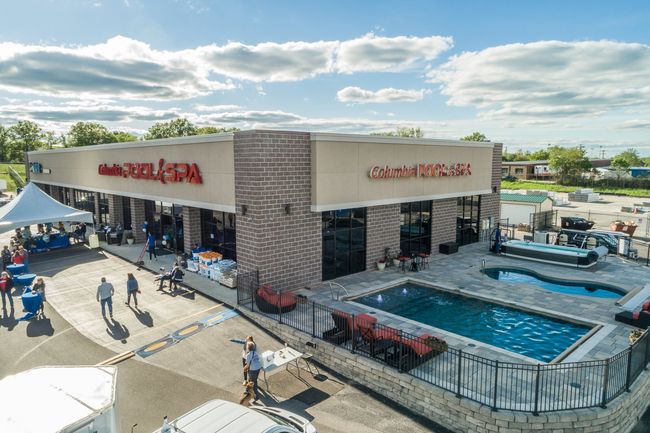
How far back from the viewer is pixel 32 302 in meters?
15.7

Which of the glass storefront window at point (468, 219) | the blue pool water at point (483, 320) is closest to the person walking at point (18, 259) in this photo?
the blue pool water at point (483, 320)

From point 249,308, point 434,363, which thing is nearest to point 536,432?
point 434,363

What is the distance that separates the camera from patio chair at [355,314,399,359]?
1213 cm

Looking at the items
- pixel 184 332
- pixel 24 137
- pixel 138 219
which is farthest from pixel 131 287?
pixel 24 137

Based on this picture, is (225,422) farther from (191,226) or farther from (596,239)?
(596,239)

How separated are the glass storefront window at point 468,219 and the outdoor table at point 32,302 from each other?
2337 cm

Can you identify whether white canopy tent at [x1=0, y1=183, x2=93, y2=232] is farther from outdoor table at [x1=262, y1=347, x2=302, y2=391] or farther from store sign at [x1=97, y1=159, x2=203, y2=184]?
outdoor table at [x1=262, y1=347, x2=302, y2=391]

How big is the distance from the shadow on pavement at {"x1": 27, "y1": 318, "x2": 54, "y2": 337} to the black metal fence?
9038 mm

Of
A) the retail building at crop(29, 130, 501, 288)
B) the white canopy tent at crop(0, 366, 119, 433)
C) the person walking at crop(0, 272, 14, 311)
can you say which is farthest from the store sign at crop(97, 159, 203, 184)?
the white canopy tent at crop(0, 366, 119, 433)

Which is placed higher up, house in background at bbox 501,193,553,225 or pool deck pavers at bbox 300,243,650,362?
house in background at bbox 501,193,553,225

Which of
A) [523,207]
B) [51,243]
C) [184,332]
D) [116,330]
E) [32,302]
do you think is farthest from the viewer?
[523,207]

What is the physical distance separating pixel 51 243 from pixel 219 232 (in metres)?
13.2

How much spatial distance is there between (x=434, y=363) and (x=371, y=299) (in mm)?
6309

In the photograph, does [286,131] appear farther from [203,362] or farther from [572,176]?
[572,176]
